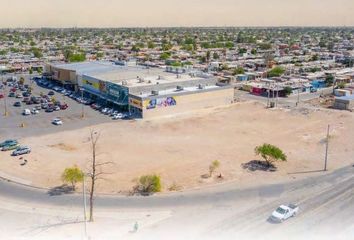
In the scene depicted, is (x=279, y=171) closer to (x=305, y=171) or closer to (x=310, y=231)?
(x=305, y=171)

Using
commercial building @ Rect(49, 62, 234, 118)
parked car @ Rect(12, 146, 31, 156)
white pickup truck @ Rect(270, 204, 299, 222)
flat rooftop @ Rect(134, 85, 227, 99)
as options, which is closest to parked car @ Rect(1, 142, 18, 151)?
parked car @ Rect(12, 146, 31, 156)

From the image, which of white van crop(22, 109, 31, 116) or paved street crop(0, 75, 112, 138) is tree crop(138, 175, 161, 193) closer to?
paved street crop(0, 75, 112, 138)

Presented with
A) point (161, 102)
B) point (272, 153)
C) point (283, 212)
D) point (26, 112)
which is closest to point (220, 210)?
point (283, 212)

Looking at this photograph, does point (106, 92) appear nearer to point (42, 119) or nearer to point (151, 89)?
point (151, 89)

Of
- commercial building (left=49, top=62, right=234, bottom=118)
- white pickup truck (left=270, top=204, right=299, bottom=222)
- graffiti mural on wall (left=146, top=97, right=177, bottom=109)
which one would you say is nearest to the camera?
white pickup truck (left=270, top=204, right=299, bottom=222)

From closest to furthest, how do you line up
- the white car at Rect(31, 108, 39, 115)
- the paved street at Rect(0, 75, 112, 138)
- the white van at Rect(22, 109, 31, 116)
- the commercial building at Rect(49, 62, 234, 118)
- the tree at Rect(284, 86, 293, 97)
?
1. the paved street at Rect(0, 75, 112, 138)
2. the commercial building at Rect(49, 62, 234, 118)
3. the white van at Rect(22, 109, 31, 116)
4. the white car at Rect(31, 108, 39, 115)
5. the tree at Rect(284, 86, 293, 97)

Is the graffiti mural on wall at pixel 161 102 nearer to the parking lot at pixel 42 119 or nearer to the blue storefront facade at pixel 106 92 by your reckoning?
the blue storefront facade at pixel 106 92

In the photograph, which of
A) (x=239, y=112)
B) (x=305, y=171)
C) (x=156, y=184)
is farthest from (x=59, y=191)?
(x=239, y=112)
